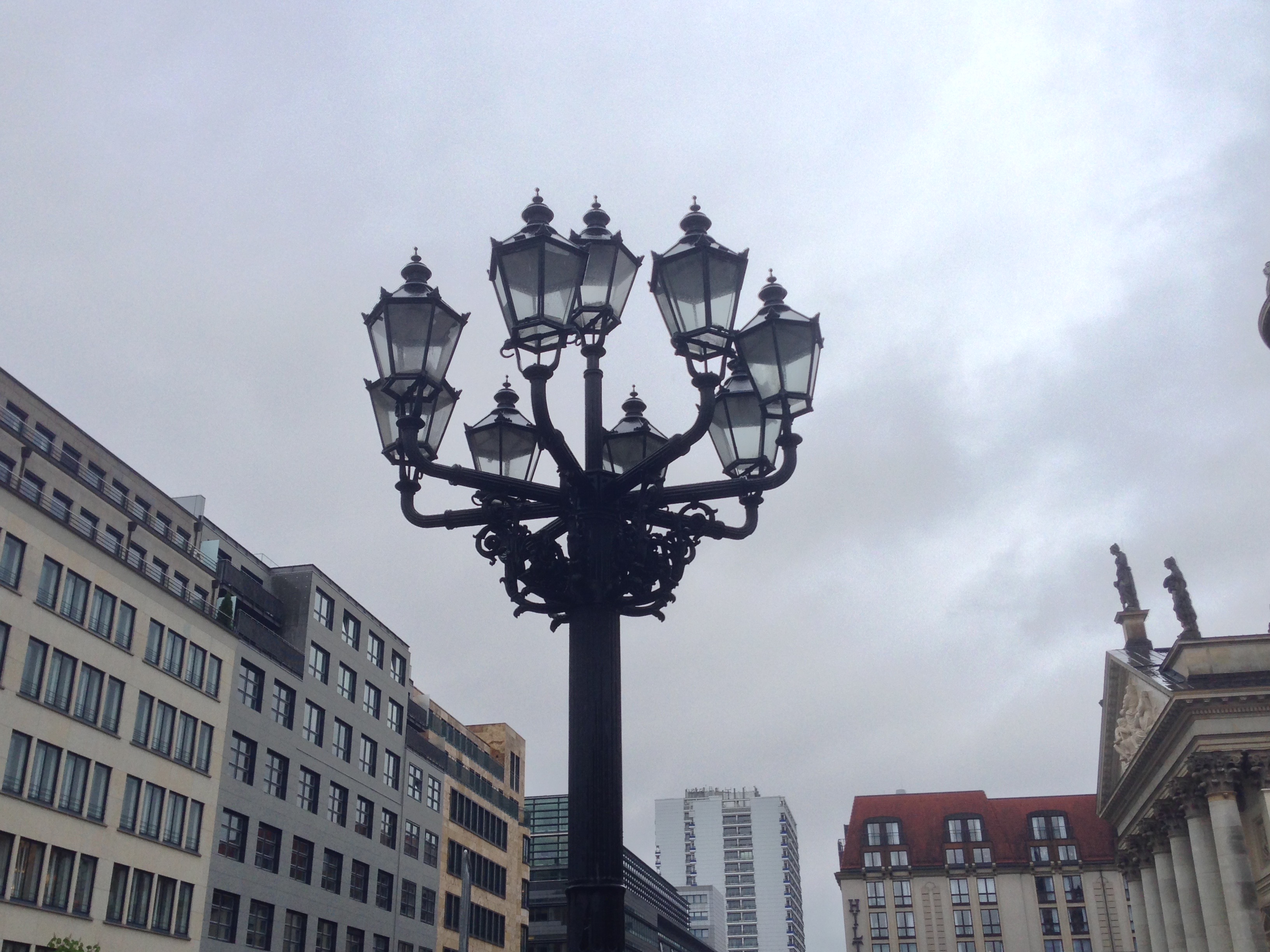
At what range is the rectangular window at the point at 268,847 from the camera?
53.4 m

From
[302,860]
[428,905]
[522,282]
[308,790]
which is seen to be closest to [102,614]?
[308,790]

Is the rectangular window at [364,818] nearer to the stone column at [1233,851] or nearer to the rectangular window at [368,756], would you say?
the rectangular window at [368,756]

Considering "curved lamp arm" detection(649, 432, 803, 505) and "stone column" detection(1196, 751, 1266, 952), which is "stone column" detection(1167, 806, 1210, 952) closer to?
"stone column" detection(1196, 751, 1266, 952)

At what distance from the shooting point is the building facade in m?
39.8

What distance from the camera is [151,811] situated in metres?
46.3

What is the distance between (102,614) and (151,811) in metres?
8.09

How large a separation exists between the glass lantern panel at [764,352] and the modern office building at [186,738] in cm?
3788

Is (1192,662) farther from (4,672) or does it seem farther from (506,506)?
(506,506)

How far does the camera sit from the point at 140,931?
146 ft

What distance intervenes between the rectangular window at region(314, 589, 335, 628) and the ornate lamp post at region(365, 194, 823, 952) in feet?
180

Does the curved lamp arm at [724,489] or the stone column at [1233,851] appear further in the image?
the stone column at [1233,851]

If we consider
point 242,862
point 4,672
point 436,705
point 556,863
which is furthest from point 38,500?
point 556,863

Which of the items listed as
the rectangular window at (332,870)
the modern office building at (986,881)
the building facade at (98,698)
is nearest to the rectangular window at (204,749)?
the building facade at (98,698)

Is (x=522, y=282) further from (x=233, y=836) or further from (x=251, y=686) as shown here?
(x=251, y=686)
